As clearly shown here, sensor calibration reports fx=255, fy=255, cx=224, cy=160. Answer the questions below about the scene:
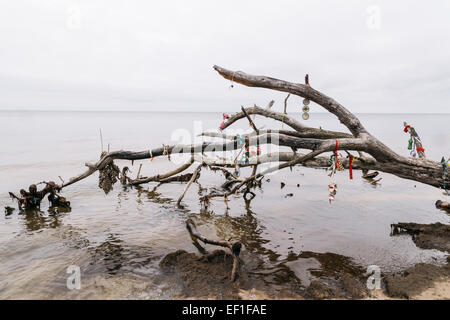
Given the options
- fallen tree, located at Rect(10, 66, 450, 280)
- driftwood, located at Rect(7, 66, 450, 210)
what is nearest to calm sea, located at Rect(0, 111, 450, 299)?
fallen tree, located at Rect(10, 66, 450, 280)

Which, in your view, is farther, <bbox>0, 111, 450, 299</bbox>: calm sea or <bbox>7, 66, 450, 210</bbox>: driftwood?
<bbox>7, 66, 450, 210</bbox>: driftwood

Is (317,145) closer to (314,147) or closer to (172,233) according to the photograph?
(314,147)

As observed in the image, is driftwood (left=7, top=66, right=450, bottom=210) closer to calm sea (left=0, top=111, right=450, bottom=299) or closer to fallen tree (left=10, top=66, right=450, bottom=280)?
fallen tree (left=10, top=66, right=450, bottom=280)

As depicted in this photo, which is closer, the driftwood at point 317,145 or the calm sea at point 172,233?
the calm sea at point 172,233

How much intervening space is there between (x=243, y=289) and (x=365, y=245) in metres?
4.28

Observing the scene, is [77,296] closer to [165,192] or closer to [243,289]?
[243,289]

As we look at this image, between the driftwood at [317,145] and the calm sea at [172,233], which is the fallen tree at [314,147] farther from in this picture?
the calm sea at [172,233]

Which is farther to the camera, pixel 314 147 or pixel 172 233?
pixel 172 233

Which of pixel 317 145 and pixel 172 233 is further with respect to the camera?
pixel 172 233

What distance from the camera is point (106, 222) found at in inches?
373

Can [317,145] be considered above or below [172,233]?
above

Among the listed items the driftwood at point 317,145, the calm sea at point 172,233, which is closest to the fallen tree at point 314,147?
the driftwood at point 317,145

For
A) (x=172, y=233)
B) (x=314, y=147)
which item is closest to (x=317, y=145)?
(x=314, y=147)
